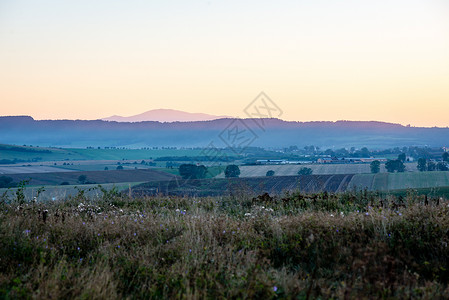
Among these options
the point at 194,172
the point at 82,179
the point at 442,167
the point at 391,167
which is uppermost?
the point at 194,172

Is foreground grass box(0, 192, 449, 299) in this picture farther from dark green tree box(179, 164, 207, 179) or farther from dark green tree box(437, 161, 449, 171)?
dark green tree box(437, 161, 449, 171)

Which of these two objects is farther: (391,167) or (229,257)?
(391,167)

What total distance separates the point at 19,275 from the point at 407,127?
212m

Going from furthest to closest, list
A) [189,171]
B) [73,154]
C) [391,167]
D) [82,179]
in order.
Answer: [73,154], [391,167], [82,179], [189,171]

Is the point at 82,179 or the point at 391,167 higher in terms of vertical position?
the point at 391,167

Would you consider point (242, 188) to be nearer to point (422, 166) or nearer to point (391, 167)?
point (391, 167)

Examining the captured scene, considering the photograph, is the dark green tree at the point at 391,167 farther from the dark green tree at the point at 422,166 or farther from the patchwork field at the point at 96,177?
the patchwork field at the point at 96,177

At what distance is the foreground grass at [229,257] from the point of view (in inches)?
145

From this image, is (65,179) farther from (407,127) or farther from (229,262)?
(407,127)

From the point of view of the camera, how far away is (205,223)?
6027mm

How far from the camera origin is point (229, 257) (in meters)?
4.59

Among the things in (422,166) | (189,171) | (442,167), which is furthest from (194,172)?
(442,167)

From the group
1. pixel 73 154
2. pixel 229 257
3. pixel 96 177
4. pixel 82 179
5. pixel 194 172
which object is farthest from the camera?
pixel 73 154

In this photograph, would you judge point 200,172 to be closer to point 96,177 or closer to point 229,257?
point 96,177
